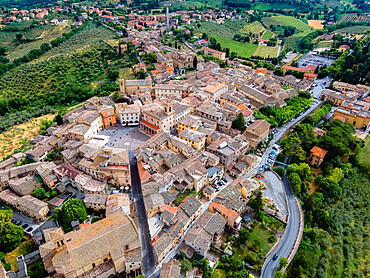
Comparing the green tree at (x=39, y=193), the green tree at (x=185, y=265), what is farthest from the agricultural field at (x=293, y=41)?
the green tree at (x=39, y=193)

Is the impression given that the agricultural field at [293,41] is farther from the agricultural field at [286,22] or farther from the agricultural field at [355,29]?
the agricultural field at [355,29]

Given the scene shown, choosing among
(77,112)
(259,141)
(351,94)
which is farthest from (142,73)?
(351,94)

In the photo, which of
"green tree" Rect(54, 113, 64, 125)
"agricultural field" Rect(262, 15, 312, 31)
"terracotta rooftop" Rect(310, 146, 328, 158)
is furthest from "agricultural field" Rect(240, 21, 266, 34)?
"green tree" Rect(54, 113, 64, 125)

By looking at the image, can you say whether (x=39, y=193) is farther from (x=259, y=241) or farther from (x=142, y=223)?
(x=259, y=241)

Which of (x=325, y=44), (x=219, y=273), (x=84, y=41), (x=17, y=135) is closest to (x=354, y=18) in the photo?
(x=325, y=44)

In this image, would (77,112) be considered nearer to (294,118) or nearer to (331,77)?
(294,118)
